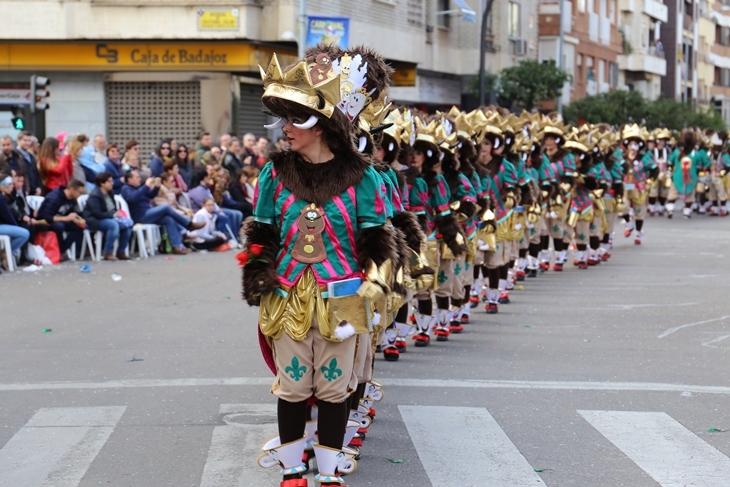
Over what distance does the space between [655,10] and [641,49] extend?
5086 mm

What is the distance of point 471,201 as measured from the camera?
9828 mm

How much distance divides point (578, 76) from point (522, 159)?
42770mm

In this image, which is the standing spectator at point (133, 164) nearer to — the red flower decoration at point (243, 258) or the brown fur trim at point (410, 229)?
the brown fur trim at point (410, 229)

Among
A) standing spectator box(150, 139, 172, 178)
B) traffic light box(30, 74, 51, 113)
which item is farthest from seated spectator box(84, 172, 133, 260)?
traffic light box(30, 74, 51, 113)

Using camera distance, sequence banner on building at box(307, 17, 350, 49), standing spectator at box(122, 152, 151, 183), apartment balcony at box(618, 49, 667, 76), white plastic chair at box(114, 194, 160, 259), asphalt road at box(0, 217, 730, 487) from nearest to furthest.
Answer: asphalt road at box(0, 217, 730, 487) → white plastic chair at box(114, 194, 160, 259) → standing spectator at box(122, 152, 151, 183) → banner on building at box(307, 17, 350, 49) → apartment balcony at box(618, 49, 667, 76)

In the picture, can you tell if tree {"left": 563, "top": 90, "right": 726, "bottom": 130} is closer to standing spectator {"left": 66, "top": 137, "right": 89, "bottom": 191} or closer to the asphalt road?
standing spectator {"left": 66, "top": 137, "right": 89, "bottom": 191}

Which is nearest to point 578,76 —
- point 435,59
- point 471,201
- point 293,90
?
point 435,59

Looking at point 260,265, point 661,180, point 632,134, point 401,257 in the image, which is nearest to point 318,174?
point 260,265

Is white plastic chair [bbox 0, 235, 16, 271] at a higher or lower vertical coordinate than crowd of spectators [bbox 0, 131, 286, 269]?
lower

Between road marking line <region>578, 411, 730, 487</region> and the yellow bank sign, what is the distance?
2205 cm

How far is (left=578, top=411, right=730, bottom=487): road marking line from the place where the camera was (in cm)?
571

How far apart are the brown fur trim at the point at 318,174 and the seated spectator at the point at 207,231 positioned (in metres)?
13.4

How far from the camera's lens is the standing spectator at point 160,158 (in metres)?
18.7

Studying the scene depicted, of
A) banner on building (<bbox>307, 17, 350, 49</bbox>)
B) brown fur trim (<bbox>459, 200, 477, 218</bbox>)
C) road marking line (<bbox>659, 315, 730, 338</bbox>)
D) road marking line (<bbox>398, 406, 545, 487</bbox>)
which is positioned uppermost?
banner on building (<bbox>307, 17, 350, 49</bbox>)
